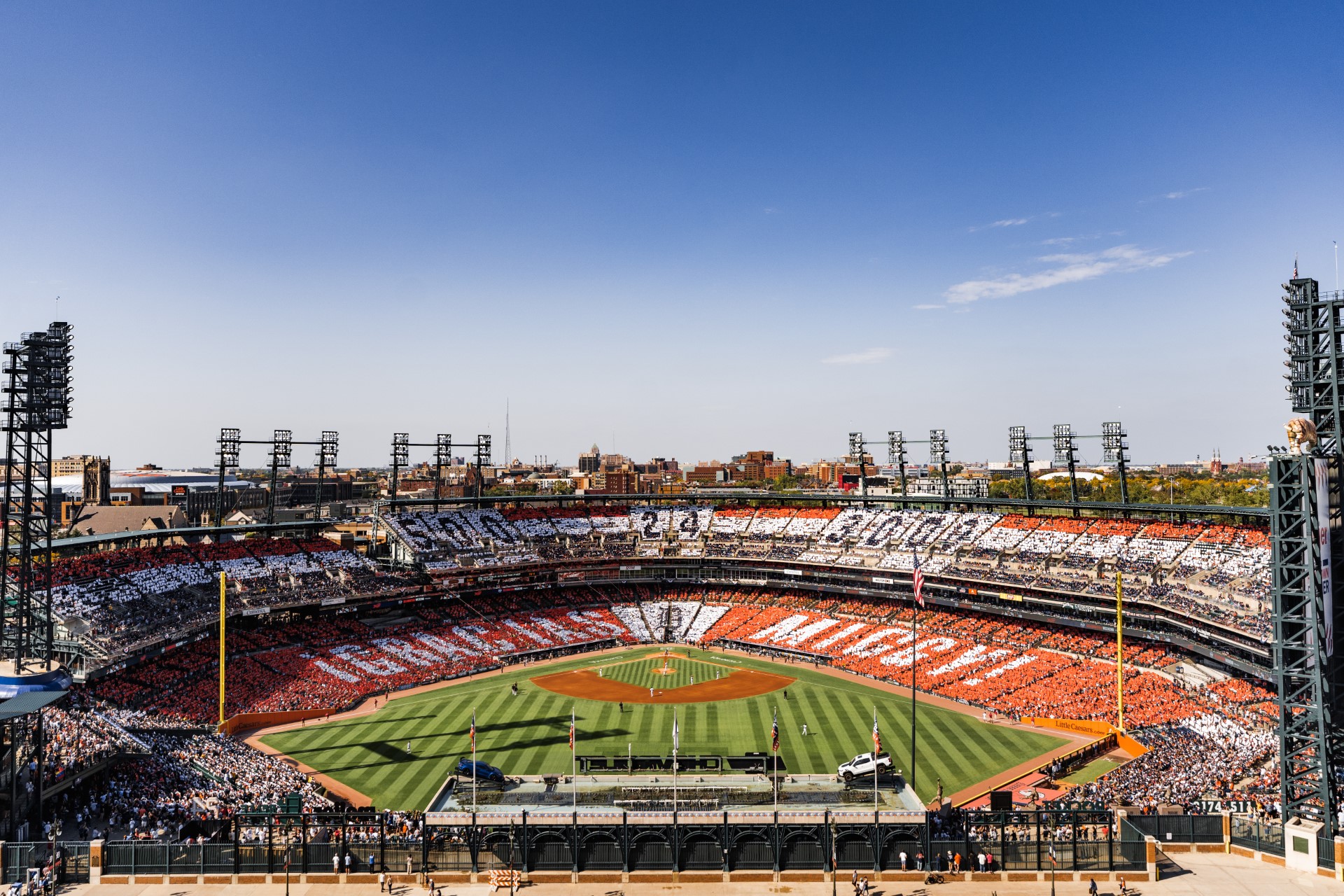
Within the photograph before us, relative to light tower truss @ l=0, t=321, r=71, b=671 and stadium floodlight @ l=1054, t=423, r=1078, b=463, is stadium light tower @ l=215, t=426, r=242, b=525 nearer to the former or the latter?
light tower truss @ l=0, t=321, r=71, b=671

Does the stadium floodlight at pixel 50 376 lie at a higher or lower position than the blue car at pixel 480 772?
A: higher

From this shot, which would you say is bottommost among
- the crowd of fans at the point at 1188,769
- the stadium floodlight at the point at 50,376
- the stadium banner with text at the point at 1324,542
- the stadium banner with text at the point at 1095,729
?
the stadium banner with text at the point at 1095,729

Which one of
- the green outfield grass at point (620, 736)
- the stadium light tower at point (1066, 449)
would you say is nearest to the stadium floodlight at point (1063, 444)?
the stadium light tower at point (1066, 449)

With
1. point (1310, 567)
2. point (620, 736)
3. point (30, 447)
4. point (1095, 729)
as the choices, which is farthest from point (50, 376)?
point (1095, 729)

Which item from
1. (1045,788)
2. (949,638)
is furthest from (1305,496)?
(949,638)

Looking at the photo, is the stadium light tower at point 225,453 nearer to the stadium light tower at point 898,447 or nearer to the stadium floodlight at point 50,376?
the stadium floodlight at point 50,376

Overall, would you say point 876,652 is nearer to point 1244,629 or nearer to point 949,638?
point 949,638

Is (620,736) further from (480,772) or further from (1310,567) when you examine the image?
(1310,567)
